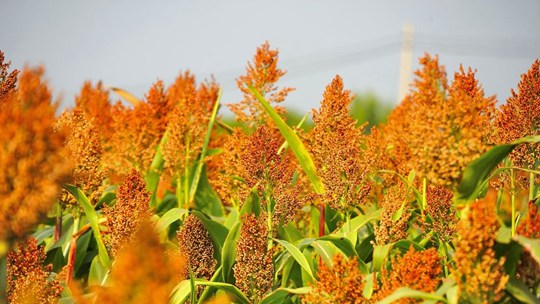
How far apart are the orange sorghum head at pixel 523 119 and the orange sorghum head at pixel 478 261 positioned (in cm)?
87

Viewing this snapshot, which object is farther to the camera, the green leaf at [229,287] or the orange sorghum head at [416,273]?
the green leaf at [229,287]

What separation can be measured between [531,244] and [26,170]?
121 centimetres

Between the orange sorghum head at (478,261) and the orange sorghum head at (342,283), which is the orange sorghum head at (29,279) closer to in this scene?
the orange sorghum head at (342,283)

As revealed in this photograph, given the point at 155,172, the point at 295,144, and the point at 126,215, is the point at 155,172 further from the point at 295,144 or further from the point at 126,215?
the point at 126,215

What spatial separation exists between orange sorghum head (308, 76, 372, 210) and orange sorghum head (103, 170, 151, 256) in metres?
0.67

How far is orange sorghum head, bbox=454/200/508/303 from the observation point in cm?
171

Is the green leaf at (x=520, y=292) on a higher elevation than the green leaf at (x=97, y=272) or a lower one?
higher

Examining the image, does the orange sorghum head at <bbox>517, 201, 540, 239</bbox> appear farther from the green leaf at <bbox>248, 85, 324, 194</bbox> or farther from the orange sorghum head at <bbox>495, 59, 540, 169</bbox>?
the green leaf at <bbox>248, 85, 324, 194</bbox>

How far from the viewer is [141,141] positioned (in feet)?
13.1


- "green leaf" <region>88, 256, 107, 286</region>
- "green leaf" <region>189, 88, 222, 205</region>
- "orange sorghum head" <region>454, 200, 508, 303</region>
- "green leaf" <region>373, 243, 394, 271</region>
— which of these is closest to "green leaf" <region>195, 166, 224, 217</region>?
"green leaf" <region>189, 88, 222, 205</region>

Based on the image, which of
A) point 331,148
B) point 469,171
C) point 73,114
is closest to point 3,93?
point 73,114

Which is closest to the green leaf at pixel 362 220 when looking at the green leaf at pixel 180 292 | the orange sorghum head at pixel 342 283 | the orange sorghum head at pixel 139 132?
the green leaf at pixel 180 292

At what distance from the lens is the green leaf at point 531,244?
1.74 metres

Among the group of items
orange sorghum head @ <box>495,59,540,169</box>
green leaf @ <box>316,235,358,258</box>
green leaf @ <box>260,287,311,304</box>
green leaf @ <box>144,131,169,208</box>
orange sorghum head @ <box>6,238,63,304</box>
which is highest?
orange sorghum head @ <box>495,59,540,169</box>
